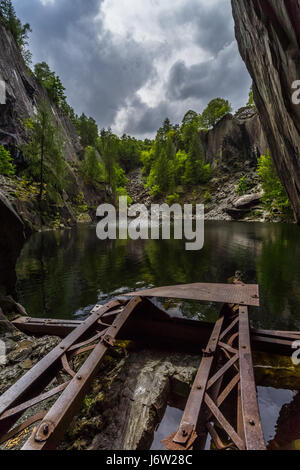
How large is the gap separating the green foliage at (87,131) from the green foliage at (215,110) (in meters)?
41.6

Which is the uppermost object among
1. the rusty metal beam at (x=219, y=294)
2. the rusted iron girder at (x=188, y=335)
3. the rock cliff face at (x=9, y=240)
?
the rock cliff face at (x=9, y=240)

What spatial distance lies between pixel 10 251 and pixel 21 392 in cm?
455

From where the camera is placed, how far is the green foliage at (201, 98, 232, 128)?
7725 cm

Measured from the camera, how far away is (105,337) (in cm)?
304

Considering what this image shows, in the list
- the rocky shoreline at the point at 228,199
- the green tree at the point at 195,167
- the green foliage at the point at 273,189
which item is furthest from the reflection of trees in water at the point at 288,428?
the green tree at the point at 195,167

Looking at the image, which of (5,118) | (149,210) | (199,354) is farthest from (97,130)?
(199,354)

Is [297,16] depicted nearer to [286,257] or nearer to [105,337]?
[105,337]

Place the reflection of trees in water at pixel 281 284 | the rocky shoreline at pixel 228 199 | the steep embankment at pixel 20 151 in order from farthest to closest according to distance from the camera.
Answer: the rocky shoreline at pixel 228 199 → the steep embankment at pixel 20 151 → the reflection of trees in water at pixel 281 284

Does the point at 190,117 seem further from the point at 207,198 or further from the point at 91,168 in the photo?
the point at 91,168

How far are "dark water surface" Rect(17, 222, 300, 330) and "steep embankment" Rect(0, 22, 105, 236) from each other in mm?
8577

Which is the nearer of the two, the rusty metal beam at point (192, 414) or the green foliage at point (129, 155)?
the rusty metal beam at point (192, 414)

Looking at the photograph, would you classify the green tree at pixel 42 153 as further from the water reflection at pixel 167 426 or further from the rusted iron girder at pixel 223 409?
the rusted iron girder at pixel 223 409

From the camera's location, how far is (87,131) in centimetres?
7725

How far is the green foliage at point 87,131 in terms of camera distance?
77.0 metres
